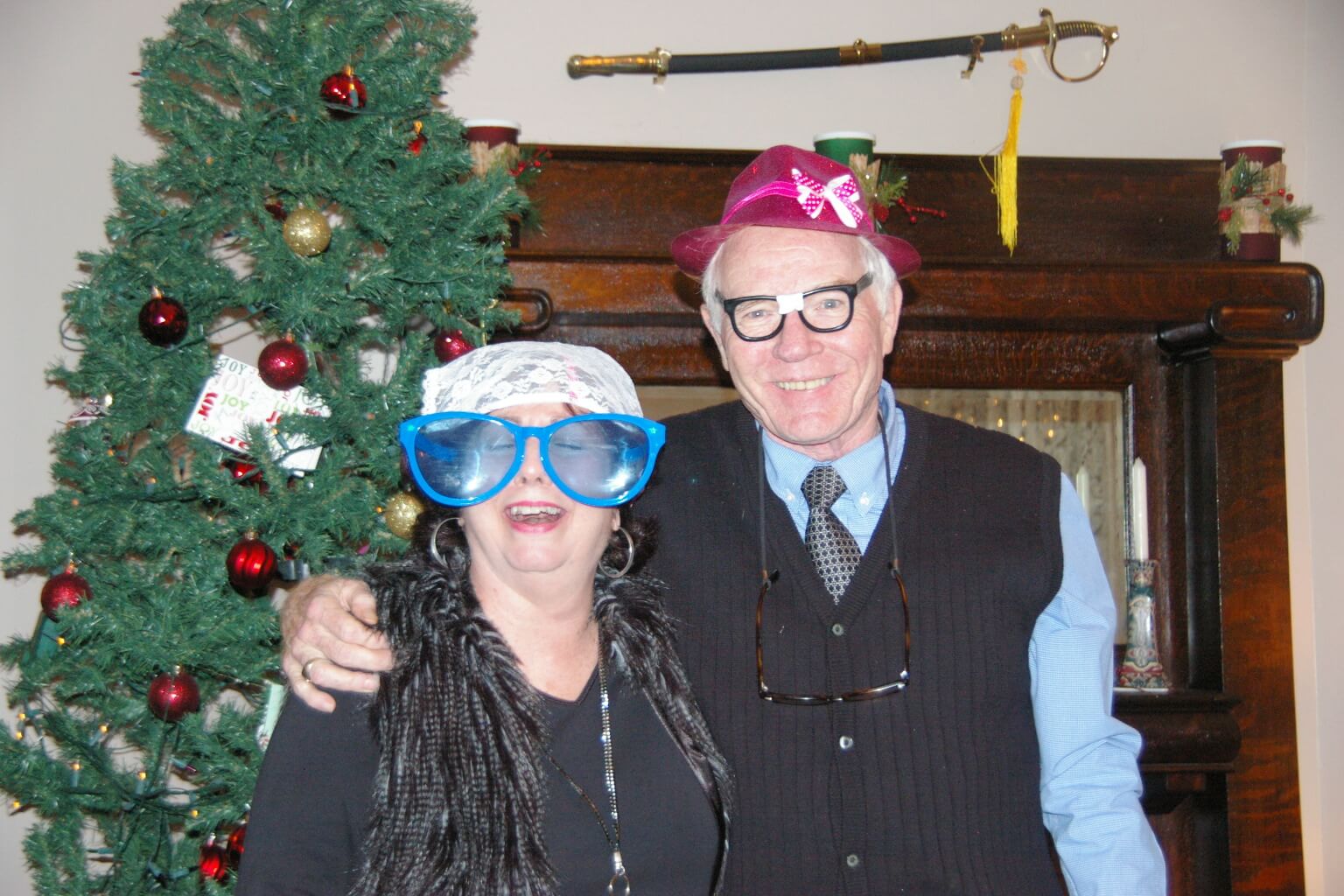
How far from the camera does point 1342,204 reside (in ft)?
10.7

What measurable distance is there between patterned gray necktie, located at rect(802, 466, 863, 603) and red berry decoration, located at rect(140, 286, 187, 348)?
1122 millimetres

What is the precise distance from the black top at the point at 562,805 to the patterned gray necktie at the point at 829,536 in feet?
1.14

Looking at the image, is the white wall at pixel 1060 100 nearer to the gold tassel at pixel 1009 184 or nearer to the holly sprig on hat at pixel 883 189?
the gold tassel at pixel 1009 184

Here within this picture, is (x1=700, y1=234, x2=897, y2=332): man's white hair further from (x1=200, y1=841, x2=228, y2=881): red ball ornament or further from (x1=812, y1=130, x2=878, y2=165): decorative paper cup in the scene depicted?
(x1=200, y1=841, x2=228, y2=881): red ball ornament

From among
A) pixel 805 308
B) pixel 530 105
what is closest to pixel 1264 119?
pixel 530 105

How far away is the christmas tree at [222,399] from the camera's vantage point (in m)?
2.00

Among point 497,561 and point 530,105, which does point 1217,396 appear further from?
point 497,561

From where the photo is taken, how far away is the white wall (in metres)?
3.06

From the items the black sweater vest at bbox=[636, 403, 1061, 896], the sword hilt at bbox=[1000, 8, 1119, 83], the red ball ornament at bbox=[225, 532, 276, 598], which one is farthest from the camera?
the sword hilt at bbox=[1000, 8, 1119, 83]

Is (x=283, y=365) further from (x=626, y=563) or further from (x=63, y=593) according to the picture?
(x=626, y=563)

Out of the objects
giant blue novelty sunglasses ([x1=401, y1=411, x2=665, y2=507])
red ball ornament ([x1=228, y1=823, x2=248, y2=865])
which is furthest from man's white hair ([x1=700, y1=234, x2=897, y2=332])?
red ball ornament ([x1=228, y1=823, x2=248, y2=865])

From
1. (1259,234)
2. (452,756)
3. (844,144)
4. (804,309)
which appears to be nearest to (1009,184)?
(844,144)

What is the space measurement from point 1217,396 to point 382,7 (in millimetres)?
2279

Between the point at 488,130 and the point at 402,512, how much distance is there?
1.11m
